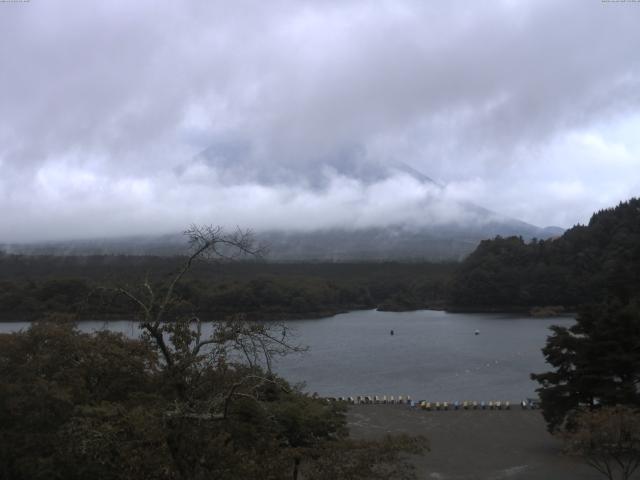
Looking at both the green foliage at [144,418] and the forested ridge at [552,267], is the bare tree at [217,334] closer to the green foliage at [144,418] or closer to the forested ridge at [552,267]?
the green foliage at [144,418]

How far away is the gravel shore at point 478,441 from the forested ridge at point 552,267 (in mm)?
37256

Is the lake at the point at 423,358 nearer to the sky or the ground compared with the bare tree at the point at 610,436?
nearer to the ground

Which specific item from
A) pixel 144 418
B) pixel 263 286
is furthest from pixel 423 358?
pixel 144 418

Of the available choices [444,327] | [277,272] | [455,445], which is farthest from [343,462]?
[277,272]

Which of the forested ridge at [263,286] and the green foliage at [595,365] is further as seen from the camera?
the forested ridge at [263,286]

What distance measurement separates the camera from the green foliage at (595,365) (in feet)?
43.1

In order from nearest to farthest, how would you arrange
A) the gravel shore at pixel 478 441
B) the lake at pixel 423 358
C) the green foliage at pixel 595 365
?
the gravel shore at pixel 478 441, the green foliage at pixel 595 365, the lake at pixel 423 358

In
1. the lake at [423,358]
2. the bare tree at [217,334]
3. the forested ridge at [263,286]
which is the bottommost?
the lake at [423,358]

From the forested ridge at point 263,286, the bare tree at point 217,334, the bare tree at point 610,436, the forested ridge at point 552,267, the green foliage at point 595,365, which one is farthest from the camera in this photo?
the forested ridge at point 552,267

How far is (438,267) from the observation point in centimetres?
8250

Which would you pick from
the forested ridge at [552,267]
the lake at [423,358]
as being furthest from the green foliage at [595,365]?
the forested ridge at [552,267]

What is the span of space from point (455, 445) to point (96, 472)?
34.6 ft

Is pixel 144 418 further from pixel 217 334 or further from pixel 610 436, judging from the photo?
pixel 610 436

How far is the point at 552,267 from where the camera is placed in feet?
186
